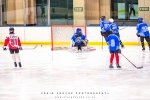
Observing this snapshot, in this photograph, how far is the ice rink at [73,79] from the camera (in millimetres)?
5858

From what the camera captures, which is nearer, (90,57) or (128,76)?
(128,76)

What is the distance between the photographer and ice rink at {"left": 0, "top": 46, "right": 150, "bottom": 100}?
5.86m

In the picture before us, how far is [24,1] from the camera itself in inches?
637

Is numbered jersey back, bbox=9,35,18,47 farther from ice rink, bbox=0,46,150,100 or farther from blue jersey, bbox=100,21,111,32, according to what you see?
blue jersey, bbox=100,21,111,32

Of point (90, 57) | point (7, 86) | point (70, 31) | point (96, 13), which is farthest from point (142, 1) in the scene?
point (7, 86)

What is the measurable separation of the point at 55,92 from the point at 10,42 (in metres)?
2.90

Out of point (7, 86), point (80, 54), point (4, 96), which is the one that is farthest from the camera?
point (80, 54)

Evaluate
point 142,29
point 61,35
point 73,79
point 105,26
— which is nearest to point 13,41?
point 73,79

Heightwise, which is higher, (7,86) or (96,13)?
(96,13)

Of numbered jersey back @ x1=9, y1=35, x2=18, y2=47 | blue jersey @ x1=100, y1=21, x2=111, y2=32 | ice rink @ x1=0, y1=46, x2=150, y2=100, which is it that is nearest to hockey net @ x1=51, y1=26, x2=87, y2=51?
blue jersey @ x1=100, y1=21, x2=111, y2=32

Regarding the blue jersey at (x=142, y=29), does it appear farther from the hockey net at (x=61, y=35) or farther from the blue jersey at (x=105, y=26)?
the hockey net at (x=61, y=35)

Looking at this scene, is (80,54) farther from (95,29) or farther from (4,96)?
(4,96)

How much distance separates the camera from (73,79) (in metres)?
7.32

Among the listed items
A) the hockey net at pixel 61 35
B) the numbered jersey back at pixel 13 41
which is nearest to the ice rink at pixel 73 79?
the numbered jersey back at pixel 13 41
